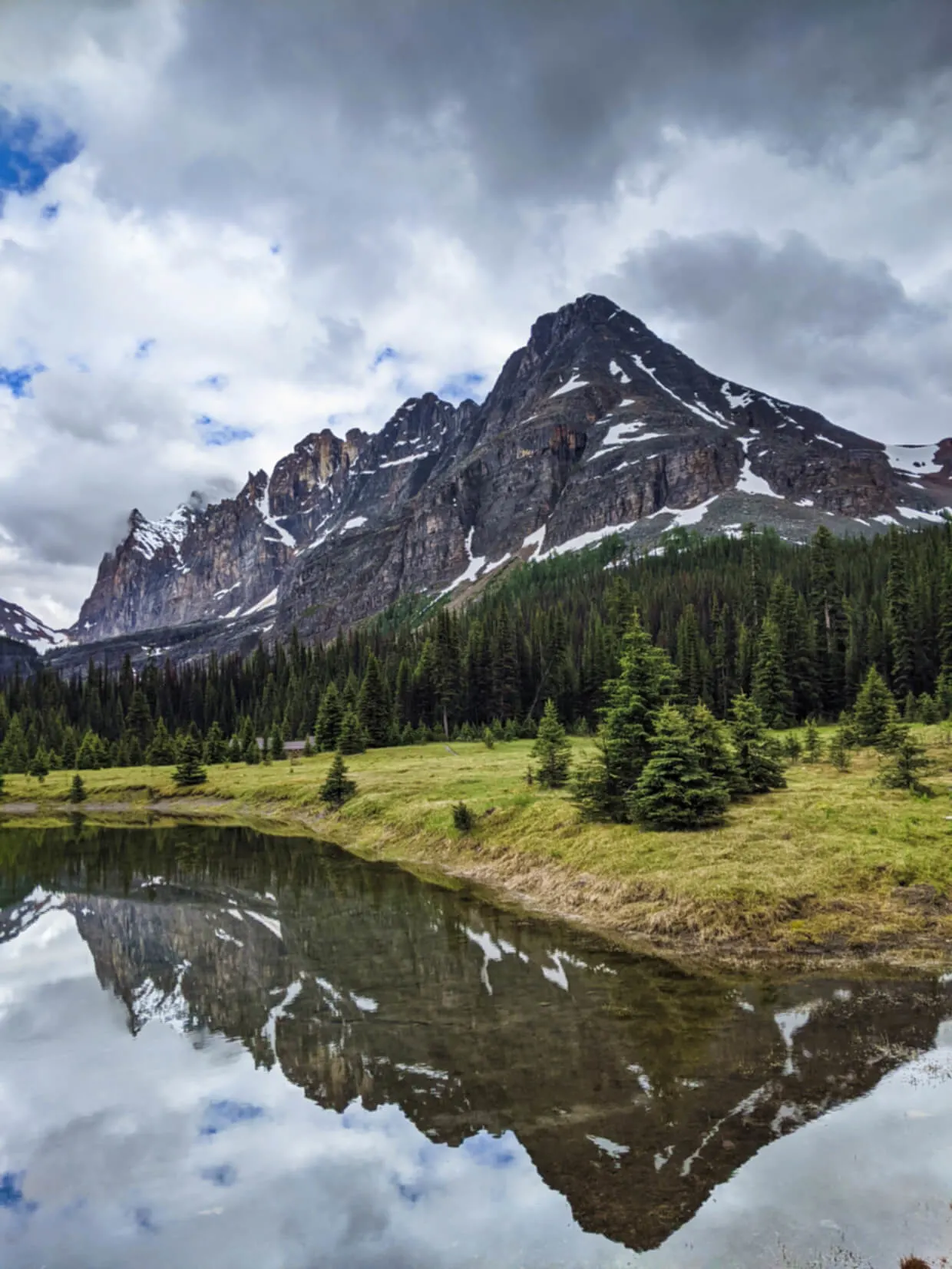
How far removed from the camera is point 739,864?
72.5 feet

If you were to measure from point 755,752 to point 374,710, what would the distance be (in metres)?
57.8

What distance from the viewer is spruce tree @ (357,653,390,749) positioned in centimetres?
8288

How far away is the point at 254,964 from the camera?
21.1 meters

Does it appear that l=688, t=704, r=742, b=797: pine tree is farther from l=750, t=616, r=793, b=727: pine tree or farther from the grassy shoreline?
l=750, t=616, r=793, b=727: pine tree

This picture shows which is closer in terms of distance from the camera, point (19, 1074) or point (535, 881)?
point (19, 1074)

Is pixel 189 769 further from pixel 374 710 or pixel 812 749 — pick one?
pixel 812 749

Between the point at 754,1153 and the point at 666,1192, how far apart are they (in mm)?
1537

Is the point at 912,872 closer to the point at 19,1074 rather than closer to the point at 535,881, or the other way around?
the point at 535,881

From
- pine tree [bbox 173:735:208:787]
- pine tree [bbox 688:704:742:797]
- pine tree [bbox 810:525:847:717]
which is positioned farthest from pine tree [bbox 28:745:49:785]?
pine tree [bbox 810:525:847:717]

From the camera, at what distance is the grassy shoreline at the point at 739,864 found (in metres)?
18.8

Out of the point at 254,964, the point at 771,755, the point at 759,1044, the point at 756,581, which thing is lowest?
the point at 254,964

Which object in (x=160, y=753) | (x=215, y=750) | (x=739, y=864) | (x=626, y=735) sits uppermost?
(x=626, y=735)

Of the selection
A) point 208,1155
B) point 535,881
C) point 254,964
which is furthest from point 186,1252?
point 535,881

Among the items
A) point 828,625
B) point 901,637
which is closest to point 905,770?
point 901,637
